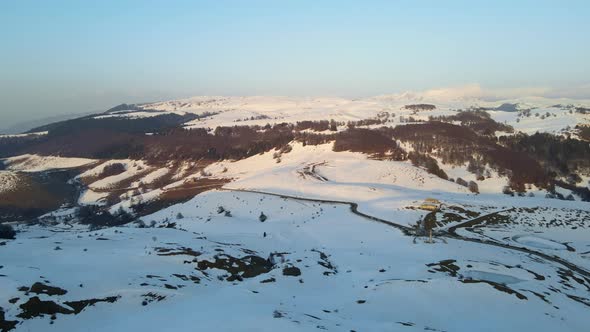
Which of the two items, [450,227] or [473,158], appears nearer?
[450,227]

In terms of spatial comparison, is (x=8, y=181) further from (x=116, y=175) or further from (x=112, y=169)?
(x=116, y=175)

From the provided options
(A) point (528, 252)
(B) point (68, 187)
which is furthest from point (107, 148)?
(A) point (528, 252)

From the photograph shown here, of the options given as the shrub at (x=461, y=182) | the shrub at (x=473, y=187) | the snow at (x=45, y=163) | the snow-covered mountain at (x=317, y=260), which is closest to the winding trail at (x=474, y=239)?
the snow-covered mountain at (x=317, y=260)

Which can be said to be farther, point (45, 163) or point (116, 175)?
point (45, 163)

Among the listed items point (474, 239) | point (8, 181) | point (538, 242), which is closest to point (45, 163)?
point (8, 181)

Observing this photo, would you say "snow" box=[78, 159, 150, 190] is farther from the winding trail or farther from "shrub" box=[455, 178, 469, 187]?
"shrub" box=[455, 178, 469, 187]

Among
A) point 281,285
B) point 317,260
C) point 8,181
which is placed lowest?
point 8,181

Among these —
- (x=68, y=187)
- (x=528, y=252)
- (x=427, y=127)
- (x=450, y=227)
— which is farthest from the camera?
(x=427, y=127)

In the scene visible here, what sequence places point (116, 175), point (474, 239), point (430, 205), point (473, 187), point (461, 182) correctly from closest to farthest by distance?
1. point (474, 239)
2. point (430, 205)
3. point (473, 187)
4. point (461, 182)
5. point (116, 175)

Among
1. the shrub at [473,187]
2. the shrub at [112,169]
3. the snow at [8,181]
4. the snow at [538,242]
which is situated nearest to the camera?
the snow at [538,242]

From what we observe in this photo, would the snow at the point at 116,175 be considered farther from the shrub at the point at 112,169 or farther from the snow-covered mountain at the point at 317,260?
the snow-covered mountain at the point at 317,260

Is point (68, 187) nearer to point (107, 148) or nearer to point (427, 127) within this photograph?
point (107, 148)
